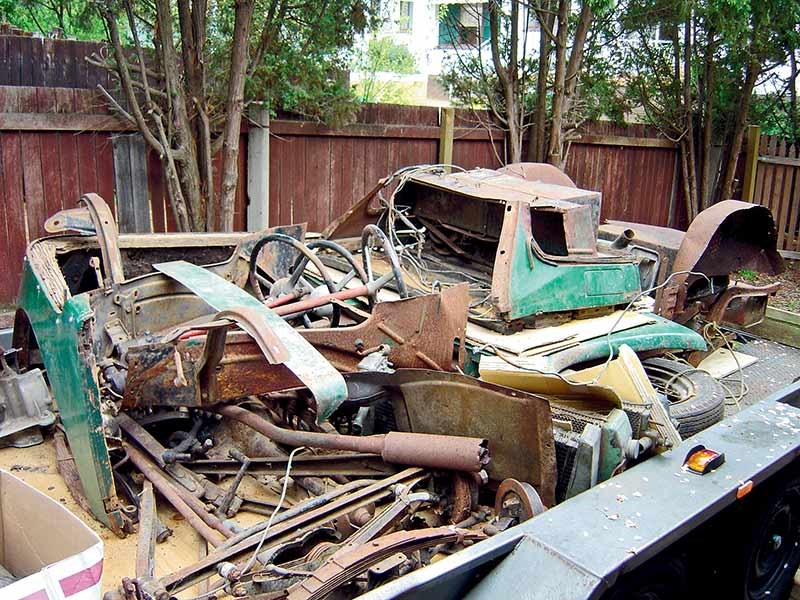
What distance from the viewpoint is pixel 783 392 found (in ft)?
12.6

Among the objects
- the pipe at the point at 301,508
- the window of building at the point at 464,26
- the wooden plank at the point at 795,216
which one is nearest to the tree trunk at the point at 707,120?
the wooden plank at the point at 795,216

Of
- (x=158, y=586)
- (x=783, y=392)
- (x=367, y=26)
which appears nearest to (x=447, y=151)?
(x=367, y=26)

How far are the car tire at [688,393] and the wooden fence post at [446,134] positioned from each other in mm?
5097

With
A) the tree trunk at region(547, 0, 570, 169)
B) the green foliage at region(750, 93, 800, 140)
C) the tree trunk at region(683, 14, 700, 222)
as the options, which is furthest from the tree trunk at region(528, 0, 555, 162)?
the green foliage at region(750, 93, 800, 140)

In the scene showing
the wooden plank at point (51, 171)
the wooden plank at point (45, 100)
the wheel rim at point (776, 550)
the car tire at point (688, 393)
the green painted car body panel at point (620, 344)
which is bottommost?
the wheel rim at point (776, 550)

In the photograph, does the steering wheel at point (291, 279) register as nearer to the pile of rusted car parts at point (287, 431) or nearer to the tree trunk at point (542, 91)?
the pile of rusted car parts at point (287, 431)

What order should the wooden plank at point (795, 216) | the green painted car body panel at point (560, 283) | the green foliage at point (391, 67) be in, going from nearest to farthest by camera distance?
the green painted car body panel at point (560, 283) → the wooden plank at point (795, 216) → the green foliage at point (391, 67)

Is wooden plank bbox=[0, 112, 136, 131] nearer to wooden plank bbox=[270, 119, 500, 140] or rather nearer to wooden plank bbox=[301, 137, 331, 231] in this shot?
wooden plank bbox=[270, 119, 500, 140]

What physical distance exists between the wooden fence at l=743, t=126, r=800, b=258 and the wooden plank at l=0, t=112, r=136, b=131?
8.60 m

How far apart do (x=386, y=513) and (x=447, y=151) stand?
6.68 m

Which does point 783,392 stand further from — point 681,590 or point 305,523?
point 305,523

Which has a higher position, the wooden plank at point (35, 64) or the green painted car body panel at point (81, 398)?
the wooden plank at point (35, 64)

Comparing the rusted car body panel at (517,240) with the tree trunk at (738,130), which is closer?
the rusted car body panel at (517,240)

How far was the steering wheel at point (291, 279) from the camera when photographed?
3953 mm
